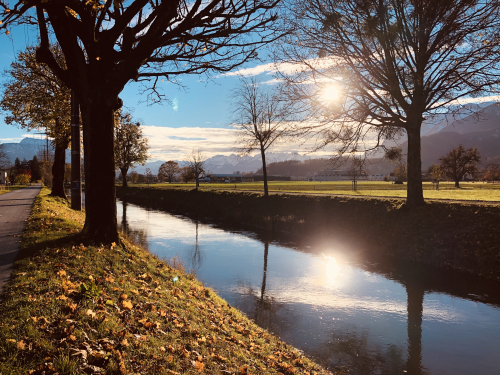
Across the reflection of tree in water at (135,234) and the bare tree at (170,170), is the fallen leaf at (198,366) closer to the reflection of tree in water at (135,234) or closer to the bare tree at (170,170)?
the reflection of tree in water at (135,234)

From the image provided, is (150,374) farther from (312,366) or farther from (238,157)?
(238,157)

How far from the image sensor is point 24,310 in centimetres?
466

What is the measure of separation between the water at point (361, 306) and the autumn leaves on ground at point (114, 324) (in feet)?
6.00

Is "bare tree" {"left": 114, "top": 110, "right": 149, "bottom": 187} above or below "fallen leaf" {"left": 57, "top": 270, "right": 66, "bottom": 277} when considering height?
above

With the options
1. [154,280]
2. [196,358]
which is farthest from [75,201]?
[196,358]

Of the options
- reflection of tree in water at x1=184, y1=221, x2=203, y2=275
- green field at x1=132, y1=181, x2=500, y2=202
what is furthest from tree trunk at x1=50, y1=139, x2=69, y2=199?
green field at x1=132, y1=181, x2=500, y2=202

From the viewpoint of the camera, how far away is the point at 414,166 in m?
18.2

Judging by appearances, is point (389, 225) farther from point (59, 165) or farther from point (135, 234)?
point (59, 165)

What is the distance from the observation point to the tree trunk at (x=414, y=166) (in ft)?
59.3

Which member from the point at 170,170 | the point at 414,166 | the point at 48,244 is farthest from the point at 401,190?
the point at 170,170

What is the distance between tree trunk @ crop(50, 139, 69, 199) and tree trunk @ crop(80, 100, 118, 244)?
711 inches

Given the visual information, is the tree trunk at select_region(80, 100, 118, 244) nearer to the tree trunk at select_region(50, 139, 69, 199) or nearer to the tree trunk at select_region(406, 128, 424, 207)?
the tree trunk at select_region(406, 128, 424, 207)

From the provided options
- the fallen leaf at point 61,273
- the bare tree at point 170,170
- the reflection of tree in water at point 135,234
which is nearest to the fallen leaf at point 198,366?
the fallen leaf at point 61,273

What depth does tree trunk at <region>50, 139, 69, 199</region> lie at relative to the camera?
25234mm
